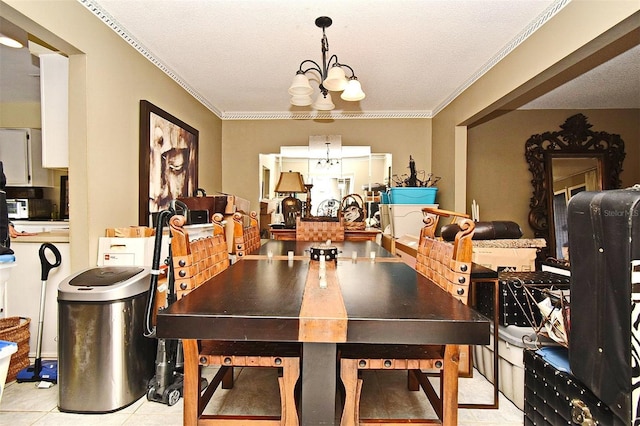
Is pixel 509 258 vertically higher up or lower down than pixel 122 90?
lower down

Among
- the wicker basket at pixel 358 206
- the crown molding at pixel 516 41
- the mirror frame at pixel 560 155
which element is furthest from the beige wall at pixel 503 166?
the wicker basket at pixel 358 206

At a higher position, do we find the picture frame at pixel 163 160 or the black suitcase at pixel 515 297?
the picture frame at pixel 163 160

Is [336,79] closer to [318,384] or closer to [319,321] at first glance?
[319,321]


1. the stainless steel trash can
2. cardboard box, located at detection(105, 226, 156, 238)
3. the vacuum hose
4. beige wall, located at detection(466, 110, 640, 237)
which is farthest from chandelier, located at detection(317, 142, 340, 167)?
the stainless steel trash can

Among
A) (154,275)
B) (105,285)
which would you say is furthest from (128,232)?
(154,275)

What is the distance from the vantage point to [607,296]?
1.14 m

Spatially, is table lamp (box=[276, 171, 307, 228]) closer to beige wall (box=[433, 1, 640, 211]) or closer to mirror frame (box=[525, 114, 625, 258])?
beige wall (box=[433, 1, 640, 211])

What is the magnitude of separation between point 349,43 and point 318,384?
8.85 feet

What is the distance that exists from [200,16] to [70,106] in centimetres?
110

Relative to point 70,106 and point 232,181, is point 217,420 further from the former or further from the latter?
point 232,181

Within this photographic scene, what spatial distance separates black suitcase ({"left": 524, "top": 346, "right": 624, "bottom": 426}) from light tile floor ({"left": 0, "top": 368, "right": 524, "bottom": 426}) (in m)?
0.48

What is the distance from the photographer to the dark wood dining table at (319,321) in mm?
1113

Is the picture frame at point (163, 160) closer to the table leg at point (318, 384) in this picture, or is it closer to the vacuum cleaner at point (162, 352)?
the vacuum cleaner at point (162, 352)

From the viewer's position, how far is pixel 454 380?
1427mm
